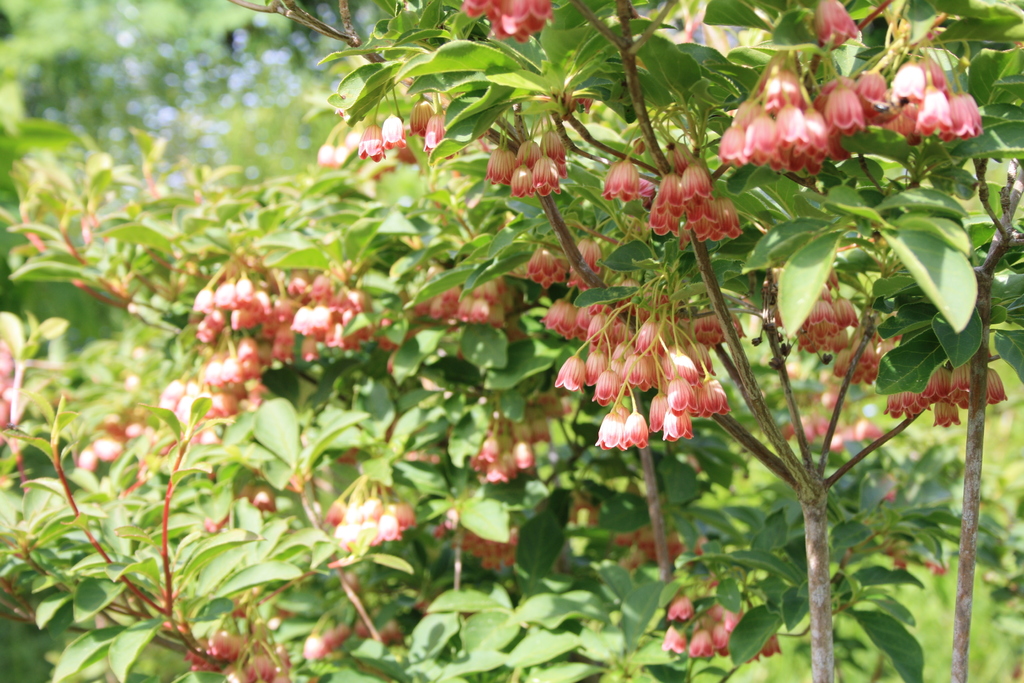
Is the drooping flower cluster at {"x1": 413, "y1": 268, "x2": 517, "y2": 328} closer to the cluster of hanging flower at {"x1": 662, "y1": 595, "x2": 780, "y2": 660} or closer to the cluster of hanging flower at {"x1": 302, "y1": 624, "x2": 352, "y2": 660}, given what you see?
the cluster of hanging flower at {"x1": 662, "y1": 595, "x2": 780, "y2": 660}

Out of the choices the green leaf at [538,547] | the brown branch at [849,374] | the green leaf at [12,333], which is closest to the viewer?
the brown branch at [849,374]

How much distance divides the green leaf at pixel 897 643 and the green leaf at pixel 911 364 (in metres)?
0.64

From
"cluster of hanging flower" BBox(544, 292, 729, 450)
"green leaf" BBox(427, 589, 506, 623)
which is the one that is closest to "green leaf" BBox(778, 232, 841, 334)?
"cluster of hanging flower" BBox(544, 292, 729, 450)

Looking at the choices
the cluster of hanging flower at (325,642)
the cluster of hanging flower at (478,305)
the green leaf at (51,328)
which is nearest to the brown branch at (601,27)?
the cluster of hanging flower at (478,305)

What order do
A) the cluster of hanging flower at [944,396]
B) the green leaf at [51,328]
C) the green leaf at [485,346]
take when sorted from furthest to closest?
the green leaf at [51,328]
the green leaf at [485,346]
the cluster of hanging flower at [944,396]

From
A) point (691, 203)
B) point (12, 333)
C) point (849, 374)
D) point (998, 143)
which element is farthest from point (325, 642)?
point (998, 143)

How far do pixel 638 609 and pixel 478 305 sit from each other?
0.68 metres

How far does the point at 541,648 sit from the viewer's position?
54.4 inches

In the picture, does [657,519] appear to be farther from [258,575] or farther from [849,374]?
[258,575]

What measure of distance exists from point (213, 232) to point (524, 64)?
1.07 metres

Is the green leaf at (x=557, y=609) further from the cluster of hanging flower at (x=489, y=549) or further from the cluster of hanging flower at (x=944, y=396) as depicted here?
the cluster of hanging flower at (x=944, y=396)

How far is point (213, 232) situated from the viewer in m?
1.72

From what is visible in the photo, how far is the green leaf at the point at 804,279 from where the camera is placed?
703 millimetres

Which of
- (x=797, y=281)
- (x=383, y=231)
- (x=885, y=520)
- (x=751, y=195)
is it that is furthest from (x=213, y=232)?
(x=885, y=520)
